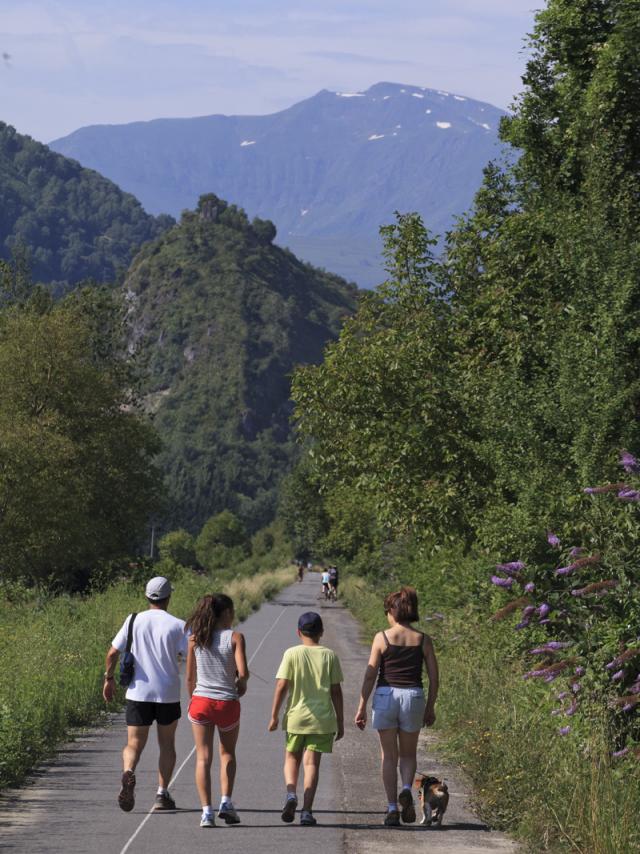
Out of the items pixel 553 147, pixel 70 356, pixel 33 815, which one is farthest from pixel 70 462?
pixel 33 815

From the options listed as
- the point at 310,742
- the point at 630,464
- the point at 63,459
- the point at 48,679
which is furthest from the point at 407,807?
the point at 63,459

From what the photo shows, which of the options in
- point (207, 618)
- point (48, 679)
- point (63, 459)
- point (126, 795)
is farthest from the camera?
point (63, 459)

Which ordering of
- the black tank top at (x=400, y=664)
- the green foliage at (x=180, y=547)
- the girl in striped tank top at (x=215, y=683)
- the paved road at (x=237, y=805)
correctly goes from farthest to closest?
the green foliage at (x=180, y=547) → the black tank top at (x=400, y=664) → the girl in striped tank top at (x=215, y=683) → the paved road at (x=237, y=805)

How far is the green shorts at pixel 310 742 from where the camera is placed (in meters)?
9.70

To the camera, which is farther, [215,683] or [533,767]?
[533,767]

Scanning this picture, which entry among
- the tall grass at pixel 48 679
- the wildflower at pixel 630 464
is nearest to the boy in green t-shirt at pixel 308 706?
the wildflower at pixel 630 464

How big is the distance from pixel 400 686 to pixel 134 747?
1.92 metres

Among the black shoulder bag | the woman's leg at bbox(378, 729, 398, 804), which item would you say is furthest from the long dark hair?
the woman's leg at bbox(378, 729, 398, 804)

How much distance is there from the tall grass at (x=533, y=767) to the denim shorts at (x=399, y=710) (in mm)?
826

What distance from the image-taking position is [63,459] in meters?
43.0

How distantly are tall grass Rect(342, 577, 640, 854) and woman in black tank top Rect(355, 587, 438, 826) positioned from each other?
0.76m

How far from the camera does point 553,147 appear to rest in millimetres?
19812

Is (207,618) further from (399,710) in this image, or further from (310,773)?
(399,710)

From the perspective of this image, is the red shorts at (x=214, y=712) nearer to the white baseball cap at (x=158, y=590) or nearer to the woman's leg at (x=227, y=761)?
the woman's leg at (x=227, y=761)
